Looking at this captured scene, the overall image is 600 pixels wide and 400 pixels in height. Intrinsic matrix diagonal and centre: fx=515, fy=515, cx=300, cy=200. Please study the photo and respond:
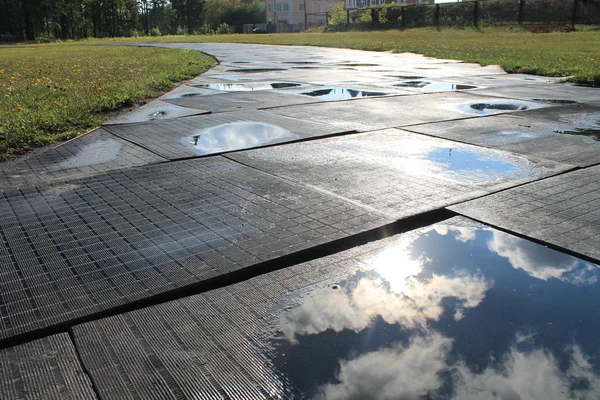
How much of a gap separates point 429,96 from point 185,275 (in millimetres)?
7163

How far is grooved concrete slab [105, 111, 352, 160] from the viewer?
5.30 meters

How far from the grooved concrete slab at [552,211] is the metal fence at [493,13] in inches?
1313

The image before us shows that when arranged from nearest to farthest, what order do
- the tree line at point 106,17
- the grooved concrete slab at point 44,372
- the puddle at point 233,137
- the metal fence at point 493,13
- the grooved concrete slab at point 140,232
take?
the grooved concrete slab at point 44,372
the grooved concrete slab at point 140,232
the puddle at point 233,137
the metal fence at point 493,13
the tree line at point 106,17

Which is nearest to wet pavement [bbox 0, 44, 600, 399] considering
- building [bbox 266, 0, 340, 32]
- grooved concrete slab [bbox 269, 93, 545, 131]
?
grooved concrete slab [bbox 269, 93, 545, 131]

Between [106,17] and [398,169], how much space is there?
3027 inches

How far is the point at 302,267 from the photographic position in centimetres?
276

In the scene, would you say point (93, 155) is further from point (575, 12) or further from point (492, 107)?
point (575, 12)

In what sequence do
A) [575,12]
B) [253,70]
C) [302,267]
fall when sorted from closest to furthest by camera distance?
1. [302,267]
2. [253,70]
3. [575,12]

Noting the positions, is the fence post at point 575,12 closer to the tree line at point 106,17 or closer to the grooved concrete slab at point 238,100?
the grooved concrete slab at point 238,100

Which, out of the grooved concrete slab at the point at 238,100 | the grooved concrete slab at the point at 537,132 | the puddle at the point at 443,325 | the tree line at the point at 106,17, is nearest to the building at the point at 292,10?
the tree line at the point at 106,17

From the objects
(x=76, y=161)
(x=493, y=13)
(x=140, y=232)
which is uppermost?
(x=493, y=13)

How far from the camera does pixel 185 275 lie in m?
2.65

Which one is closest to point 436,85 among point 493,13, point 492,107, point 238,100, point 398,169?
point 492,107

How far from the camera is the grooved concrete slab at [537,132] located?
5.01 meters
